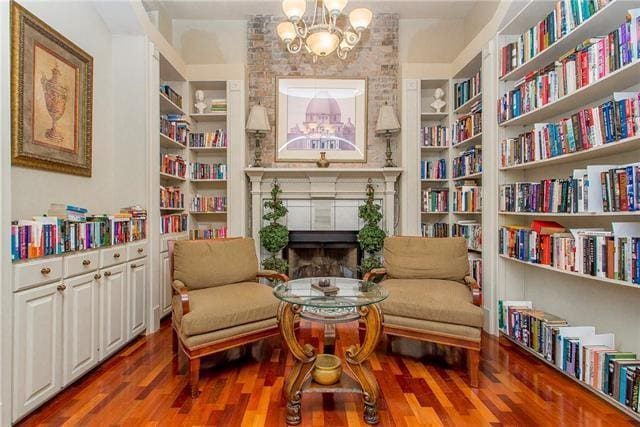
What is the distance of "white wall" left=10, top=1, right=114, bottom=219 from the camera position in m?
2.25

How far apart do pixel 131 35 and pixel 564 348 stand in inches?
167

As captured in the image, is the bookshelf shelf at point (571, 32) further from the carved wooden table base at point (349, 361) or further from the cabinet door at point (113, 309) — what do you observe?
the cabinet door at point (113, 309)

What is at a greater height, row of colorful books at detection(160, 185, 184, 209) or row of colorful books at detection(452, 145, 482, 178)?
row of colorful books at detection(452, 145, 482, 178)

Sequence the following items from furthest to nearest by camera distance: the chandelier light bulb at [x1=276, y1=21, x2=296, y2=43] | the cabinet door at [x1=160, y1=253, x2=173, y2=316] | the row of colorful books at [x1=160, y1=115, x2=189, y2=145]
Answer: the row of colorful books at [x1=160, y1=115, x2=189, y2=145] → the cabinet door at [x1=160, y1=253, x2=173, y2=316] → the chandelier light bulb at [x1=276, y1=21, x2=296, y2=43]

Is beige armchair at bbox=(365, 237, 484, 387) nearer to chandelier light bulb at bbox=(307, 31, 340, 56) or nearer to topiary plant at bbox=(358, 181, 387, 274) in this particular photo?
topiary plant at bbox=(358, 181, 387, 274)

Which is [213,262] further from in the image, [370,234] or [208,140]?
[208,140]

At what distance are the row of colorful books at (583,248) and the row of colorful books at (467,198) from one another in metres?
0.73

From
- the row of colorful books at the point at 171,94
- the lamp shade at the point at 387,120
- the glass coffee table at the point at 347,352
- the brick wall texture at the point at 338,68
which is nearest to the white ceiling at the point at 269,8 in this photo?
the brick wall texture at the point at 338,68

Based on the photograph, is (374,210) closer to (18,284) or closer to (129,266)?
(129,266)

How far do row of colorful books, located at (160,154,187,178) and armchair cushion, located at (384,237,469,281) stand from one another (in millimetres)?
2453

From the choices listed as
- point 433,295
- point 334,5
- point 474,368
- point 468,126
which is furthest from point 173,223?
point 468,126

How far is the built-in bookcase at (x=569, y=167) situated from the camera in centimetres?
206

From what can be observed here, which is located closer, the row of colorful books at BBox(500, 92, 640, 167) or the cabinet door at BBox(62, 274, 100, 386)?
the row of colorful books at BBox(500, 92, 640, 167)

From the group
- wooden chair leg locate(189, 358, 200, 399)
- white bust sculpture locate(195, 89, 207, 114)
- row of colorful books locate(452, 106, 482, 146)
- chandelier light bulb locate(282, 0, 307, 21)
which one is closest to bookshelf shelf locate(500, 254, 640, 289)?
row of colorful books locate(452, 106, 482, 146)
